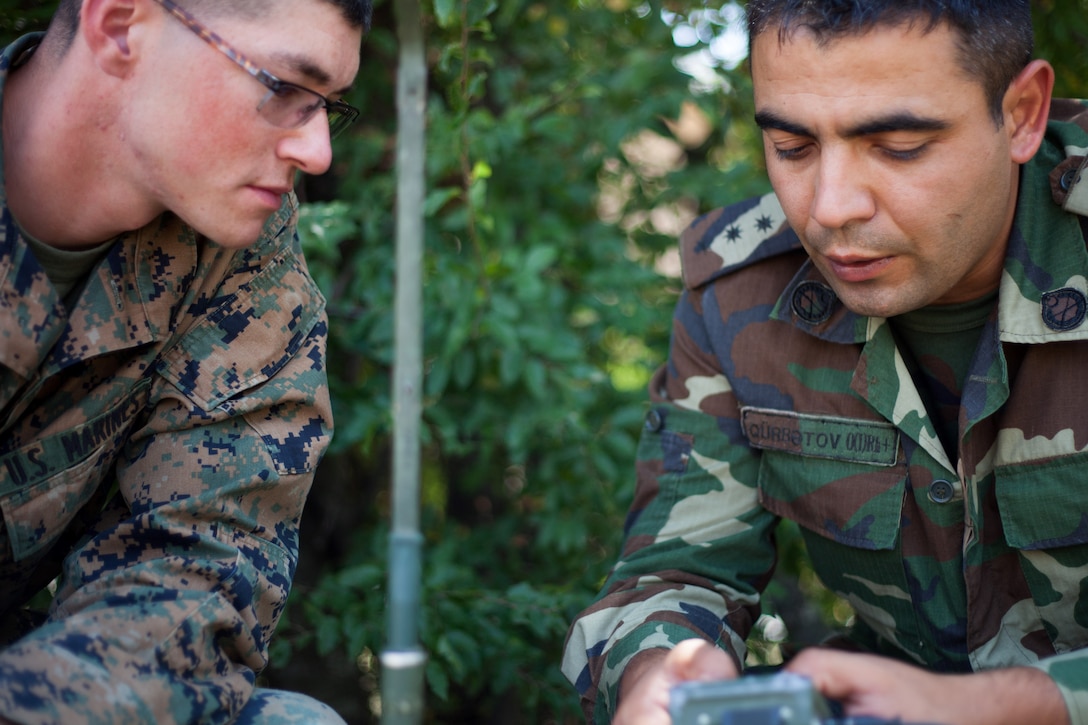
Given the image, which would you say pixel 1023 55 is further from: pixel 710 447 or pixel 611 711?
pixel 611 711

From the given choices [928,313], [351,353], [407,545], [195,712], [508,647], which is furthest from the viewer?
[351,353]

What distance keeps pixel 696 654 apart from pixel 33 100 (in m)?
1.61

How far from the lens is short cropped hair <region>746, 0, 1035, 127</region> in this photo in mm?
2006

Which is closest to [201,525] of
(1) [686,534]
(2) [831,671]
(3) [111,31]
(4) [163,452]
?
(4) [163,452]

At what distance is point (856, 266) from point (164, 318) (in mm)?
1386

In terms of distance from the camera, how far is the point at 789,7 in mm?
2131

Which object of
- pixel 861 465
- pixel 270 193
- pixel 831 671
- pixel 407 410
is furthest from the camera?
pixel 861 465

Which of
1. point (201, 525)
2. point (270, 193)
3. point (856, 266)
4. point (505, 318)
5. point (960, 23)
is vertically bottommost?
point (505, 318)

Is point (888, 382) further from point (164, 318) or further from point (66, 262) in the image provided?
point (66, 262)

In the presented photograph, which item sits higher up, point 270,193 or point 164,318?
point 270,193

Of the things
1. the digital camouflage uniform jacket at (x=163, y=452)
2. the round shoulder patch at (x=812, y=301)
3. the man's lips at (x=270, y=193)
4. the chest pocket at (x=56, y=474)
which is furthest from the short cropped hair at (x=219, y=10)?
the round shoulder patch at (x=812, y=301)

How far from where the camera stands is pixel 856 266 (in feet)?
7.02

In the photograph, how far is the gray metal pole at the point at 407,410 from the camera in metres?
1.32

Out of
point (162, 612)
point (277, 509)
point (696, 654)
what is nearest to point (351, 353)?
point (277, 509)
